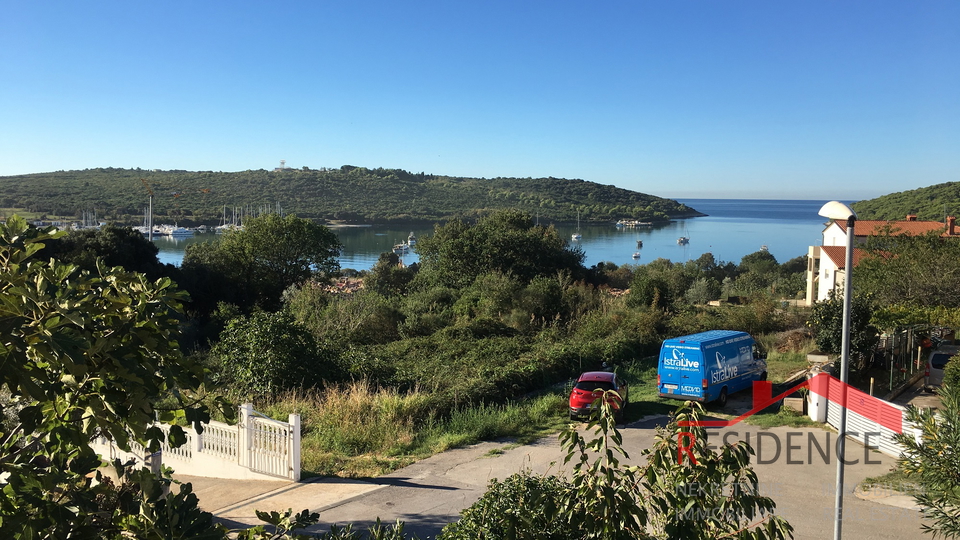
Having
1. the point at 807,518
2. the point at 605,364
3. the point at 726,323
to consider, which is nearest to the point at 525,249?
the point at 726,323

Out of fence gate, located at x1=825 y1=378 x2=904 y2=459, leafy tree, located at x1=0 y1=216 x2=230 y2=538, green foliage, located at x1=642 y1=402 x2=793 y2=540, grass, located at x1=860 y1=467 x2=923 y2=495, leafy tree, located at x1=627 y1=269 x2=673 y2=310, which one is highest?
leafy tree, located at x1=0 y1=216 x2=230 y2=538

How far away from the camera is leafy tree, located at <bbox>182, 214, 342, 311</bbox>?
118ft

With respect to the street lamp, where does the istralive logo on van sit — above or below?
below

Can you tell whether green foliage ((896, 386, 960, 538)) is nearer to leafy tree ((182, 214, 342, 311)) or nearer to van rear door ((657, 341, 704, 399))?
van rear door ((657, 341, 704, 399))

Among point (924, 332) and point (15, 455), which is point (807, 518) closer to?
point (15, 455)

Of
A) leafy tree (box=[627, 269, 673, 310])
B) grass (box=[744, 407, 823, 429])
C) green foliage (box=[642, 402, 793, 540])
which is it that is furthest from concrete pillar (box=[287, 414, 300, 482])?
leafy tree (box=[627, 269, 673, 310])

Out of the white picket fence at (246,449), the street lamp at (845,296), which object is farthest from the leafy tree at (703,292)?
the street lamp at (845,296)

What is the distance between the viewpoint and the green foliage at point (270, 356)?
15.2m

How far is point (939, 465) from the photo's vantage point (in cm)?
466

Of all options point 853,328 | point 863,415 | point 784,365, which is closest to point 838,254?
point 784,365

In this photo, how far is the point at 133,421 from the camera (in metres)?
2.87

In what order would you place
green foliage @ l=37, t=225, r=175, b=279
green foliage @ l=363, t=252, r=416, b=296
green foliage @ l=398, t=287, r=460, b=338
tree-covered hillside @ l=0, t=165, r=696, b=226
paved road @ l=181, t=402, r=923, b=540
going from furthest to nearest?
tree-covered hillside @ l=0, t=165, r=696, b=226 → green foliage @ l=363, t=252, r=416, b=296 → green foliage @ l=37, t=225, r=175, b=279 → green foliage @ l=398, t=287, r=460, b=338 → paved road @ l=181, t=402, r=923, b=540

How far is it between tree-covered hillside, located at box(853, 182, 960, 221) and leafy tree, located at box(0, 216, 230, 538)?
67.5m

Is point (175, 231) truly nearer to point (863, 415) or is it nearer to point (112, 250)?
point (112, 250)
